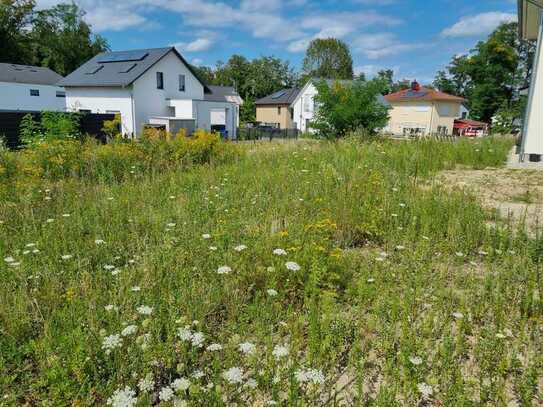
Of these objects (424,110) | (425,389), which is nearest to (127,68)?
(425,389)

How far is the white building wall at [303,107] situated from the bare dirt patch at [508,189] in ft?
114

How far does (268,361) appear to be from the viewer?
189 cm

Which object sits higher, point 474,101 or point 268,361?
point 474,101

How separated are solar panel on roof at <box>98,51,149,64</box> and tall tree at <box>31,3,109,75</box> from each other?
18.9 m

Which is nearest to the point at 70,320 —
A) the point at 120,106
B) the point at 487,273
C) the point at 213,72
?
the point at 487,273

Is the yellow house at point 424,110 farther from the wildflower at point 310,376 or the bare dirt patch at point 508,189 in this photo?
the wildflower at point 310,376

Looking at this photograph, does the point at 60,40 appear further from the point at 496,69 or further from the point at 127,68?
the point at 496,69

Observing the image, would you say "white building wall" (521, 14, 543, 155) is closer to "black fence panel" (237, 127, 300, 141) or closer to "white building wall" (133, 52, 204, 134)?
"white building wall" (133, 52, 204, 134)

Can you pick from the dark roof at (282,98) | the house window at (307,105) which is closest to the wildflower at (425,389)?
the house window at (307,105)

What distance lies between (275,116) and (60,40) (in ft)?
89.2

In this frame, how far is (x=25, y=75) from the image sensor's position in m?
32.6

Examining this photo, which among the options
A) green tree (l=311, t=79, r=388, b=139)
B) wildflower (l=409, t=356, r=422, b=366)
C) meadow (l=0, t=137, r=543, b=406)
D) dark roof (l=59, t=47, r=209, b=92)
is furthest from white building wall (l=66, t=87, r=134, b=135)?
wildflower (l=409, t=356, r=422, b=366)

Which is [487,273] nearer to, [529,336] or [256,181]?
[529,336]

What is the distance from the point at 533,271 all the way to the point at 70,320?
341 centimetres
